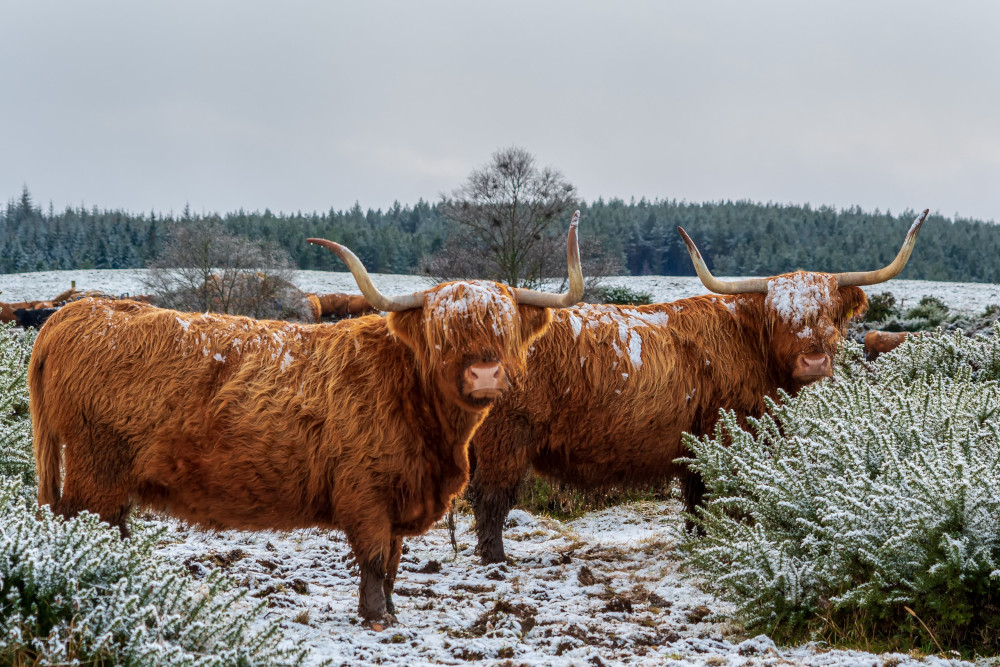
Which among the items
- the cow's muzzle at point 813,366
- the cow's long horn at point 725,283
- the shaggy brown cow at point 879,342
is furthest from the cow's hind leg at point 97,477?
the shaggy brown cow at point 879,342

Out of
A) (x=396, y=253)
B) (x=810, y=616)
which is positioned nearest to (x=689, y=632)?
(x=810, y=616)

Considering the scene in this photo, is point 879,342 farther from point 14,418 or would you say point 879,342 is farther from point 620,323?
point 14,418

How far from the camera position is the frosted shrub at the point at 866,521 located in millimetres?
3008

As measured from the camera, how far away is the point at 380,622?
3.65m

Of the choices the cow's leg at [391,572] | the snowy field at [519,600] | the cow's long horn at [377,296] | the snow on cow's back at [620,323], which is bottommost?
the snowy field at [519,600]

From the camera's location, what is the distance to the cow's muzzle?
5074 millimetres

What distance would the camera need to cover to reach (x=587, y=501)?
22.7 ft

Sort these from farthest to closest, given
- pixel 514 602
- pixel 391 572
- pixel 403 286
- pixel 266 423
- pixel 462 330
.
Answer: pixel 403 286
pixel 514 602
pixel 391 572
pixel 266 423
pixel 462 330

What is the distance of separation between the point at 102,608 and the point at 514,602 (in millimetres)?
2266

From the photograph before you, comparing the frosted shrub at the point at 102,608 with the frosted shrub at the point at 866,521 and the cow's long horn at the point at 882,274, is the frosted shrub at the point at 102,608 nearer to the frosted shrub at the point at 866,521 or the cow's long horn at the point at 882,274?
the frosted shrub at the point at 866,521

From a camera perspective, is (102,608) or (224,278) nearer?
(102,608)

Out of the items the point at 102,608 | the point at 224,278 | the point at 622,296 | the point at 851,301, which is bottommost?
the point at 102,608

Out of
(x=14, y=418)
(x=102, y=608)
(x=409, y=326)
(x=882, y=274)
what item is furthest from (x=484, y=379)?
(x=14, y=418)

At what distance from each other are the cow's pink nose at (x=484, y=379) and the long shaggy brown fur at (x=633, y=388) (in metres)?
1.52
